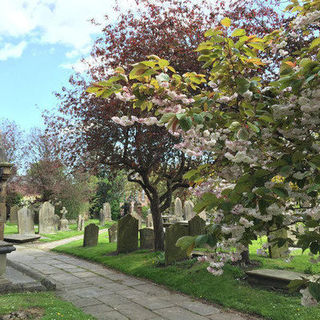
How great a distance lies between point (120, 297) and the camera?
6652 mm

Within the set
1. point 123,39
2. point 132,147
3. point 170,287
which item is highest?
point 123,39

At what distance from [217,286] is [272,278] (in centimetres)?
108

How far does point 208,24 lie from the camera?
30.6ft

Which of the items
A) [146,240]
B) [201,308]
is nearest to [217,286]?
[201,308]

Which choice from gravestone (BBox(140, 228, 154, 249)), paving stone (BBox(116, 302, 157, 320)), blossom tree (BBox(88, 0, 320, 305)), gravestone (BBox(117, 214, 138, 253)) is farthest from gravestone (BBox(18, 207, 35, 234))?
blossom tree (BBox(88, 0, 320, 305))

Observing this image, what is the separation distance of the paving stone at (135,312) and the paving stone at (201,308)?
712 millimetres

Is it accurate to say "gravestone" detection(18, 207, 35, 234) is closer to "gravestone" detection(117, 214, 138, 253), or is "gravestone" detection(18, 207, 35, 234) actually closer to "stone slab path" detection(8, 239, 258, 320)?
"stone slab path" detection(8, 239, 258, 320)

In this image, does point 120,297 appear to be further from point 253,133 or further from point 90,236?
point 90,236

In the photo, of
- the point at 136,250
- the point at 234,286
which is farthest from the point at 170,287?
the point at 136,250

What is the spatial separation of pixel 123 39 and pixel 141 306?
22.7ft

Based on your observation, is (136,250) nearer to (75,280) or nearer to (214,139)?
(75,280)

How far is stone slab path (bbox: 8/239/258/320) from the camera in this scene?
556cm

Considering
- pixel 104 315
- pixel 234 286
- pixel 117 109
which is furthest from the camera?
pixel 117 109

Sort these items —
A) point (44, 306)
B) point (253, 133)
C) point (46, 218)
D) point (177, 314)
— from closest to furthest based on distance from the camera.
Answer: point (253, 133) < point (44, 306) < point (177, 314) < point (46, 218)
